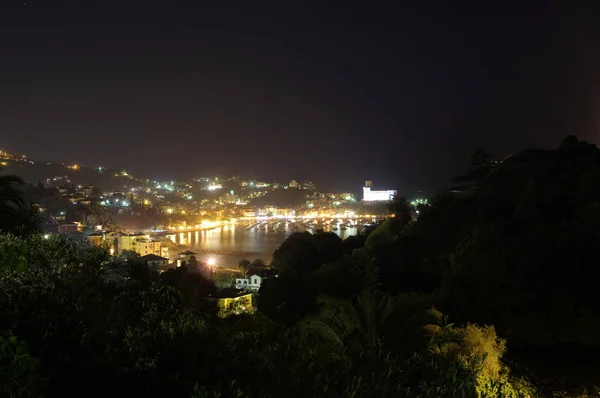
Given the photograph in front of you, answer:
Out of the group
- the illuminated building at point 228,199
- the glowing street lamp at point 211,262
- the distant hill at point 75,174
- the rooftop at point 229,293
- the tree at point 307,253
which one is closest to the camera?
the rooftop at point 229,293

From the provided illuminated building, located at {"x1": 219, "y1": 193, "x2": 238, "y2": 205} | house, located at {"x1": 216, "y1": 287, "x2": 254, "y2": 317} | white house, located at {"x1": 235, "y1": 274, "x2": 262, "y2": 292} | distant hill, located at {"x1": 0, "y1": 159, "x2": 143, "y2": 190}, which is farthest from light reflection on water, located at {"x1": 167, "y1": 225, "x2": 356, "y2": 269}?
illuminated building, located at {"x1": 219, "y1": 193, "x2": 238, "y2": 205}

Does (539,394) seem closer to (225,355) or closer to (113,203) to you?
(225,355)

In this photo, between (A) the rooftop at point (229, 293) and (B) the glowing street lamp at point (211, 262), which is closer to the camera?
(A) the rooftop at point (229, 293)

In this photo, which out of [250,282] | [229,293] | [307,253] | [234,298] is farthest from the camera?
[250,282]

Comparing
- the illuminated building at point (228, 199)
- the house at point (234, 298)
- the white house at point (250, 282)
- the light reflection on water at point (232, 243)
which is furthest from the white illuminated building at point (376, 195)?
the house at point (234, 298)

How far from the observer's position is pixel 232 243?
35.9m

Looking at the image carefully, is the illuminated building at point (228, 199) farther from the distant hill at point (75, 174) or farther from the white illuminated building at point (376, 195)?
the white illuminated building at point (376, 195)

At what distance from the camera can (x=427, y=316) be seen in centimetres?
432

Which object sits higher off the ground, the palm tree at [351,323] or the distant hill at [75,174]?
the distant hill at [75,174]

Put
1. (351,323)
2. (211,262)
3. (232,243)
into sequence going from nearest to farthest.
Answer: (351,323) < (211,262) < (232,243)

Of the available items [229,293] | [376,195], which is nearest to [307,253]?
[229,293]

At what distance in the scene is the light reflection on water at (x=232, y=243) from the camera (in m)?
28.6

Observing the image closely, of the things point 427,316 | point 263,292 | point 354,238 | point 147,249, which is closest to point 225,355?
point 427,316

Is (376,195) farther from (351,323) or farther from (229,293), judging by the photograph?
(351,323)
